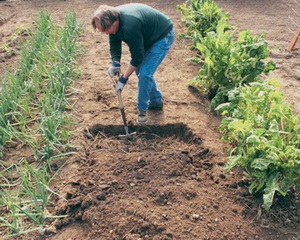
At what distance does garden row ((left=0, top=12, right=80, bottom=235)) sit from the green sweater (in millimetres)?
898

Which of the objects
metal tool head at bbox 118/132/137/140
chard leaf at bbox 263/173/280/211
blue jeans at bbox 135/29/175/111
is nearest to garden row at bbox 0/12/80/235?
metal tool head at bbox 118/132/137/140

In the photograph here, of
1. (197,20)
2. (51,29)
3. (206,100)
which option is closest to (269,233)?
(206,100)

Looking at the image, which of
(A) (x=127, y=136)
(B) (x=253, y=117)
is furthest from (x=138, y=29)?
(B) (x=253, y=117)

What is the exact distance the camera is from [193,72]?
4.95m

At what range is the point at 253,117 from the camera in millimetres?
2996

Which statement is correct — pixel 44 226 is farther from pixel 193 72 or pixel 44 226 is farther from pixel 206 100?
pixel 193 72

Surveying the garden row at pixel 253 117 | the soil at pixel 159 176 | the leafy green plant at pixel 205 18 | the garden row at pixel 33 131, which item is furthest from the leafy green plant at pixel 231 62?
the garden row at pixel 33 131

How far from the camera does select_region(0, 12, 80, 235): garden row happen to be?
9.27 feet

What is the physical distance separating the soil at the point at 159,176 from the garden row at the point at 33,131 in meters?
0.14

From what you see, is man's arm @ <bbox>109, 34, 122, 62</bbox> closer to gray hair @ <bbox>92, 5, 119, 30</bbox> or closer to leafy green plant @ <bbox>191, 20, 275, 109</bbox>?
gray hair @ <bbox>92, 5, 119, 30</bbox>

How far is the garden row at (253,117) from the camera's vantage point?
273 cm

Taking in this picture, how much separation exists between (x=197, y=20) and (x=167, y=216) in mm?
3665

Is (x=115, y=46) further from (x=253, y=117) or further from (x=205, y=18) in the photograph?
(x=205, y=18)

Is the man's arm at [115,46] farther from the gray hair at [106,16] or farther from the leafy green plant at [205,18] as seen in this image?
the leafy green plant at [205,18]
